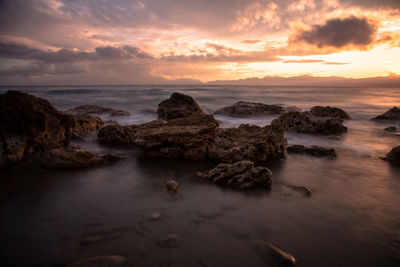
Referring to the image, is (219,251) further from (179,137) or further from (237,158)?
(179,137)

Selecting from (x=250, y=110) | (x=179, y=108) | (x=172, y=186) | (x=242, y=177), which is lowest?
(x=172, y=186)

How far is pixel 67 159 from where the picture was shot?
4.26 m

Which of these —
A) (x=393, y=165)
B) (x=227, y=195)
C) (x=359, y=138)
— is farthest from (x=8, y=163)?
(x=359, y=138)

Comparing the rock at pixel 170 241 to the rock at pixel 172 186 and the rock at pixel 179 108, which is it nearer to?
the rock at pixel 172 186

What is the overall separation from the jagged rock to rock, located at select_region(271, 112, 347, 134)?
2.97 m

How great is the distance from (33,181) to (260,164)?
4212 millimetres

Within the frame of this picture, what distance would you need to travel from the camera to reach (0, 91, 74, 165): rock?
166 inches

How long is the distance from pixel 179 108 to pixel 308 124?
228 inches

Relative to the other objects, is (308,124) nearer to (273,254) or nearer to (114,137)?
(114,137)

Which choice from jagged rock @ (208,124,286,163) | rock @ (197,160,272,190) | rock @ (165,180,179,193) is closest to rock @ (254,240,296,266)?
rock @ (197,160,272,190)

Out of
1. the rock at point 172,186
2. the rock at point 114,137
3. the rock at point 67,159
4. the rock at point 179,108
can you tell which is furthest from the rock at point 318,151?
the rock at point 179,108

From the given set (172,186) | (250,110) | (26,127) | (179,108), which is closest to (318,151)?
(172,186)

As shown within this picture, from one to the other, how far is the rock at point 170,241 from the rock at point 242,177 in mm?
1432

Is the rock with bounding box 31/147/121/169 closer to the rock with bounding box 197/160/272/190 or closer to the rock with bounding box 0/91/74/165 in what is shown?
the rock with bounding box 0/91/74/165
